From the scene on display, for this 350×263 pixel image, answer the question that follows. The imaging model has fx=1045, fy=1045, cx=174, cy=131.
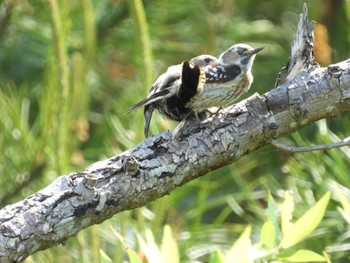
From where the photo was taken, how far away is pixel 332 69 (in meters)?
1.96

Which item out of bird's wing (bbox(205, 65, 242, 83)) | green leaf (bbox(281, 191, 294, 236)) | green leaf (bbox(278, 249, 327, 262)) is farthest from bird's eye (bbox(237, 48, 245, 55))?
green leaf (bbox(278, 249, 327, 262))

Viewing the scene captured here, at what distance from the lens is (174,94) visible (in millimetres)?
2088

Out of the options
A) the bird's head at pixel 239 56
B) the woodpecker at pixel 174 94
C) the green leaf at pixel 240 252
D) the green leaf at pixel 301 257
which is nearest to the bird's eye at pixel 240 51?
the bird's head at pixel 239 56

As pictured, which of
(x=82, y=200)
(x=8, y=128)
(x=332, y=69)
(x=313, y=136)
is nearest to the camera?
(x=82, y=200)

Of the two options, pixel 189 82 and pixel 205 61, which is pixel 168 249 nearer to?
pixel 189 82

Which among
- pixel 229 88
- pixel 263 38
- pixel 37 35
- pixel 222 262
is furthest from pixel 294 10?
pixel 222 262

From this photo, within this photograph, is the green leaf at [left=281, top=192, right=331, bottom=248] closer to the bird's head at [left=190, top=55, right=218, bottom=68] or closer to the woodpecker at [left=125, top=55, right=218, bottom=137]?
the woodpecker at [left=125, top=55, right=218, bottom=137]

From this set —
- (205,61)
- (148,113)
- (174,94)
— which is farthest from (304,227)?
(205,61)

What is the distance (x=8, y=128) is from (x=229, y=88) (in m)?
0.98

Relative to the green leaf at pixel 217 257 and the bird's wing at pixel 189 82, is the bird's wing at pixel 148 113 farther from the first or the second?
the green leaf at pixel 217 257

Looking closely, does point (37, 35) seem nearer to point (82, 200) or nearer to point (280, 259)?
point (82, 200)

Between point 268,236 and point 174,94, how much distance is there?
0.68 metres

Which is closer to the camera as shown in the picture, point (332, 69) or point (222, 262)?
point (222, 262)

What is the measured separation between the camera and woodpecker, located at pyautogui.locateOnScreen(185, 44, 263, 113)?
6.94 ft
